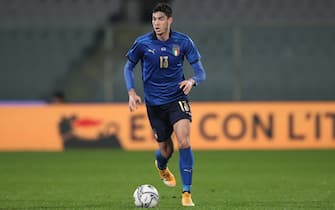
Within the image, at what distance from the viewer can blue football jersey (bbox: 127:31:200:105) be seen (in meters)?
8.68

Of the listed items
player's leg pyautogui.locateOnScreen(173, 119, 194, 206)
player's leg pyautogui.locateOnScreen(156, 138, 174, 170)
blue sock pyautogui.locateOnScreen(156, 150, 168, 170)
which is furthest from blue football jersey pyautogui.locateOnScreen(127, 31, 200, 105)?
blue sock pyautogui.locateOnScreen(156, 150, 168, 170)

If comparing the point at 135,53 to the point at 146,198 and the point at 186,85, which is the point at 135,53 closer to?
the point at 186,85

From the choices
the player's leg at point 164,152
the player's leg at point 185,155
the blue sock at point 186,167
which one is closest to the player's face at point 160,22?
the player's leg at point 185,155

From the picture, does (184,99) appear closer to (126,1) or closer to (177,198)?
(177,198)

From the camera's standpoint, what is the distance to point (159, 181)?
11.6 m

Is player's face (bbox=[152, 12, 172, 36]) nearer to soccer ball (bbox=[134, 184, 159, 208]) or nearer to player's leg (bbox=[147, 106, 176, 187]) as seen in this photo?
player's leg (bbox=[147, 106, 176, 187])

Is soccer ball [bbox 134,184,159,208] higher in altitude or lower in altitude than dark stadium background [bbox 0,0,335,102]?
lower

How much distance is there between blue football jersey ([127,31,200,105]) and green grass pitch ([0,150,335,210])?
1144 millimetres

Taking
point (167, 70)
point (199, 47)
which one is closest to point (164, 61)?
point (167, 70)

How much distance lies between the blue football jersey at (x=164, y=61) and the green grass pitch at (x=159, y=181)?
3.75 ft

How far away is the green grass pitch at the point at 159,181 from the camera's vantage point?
342 inches

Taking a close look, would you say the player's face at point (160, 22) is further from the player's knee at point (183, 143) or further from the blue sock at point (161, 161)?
the blue sock at point (161, 161)

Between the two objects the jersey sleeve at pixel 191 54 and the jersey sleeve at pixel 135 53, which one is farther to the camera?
the jersey sleeve at pixel 135 53

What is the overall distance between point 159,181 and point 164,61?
3.24 metres
